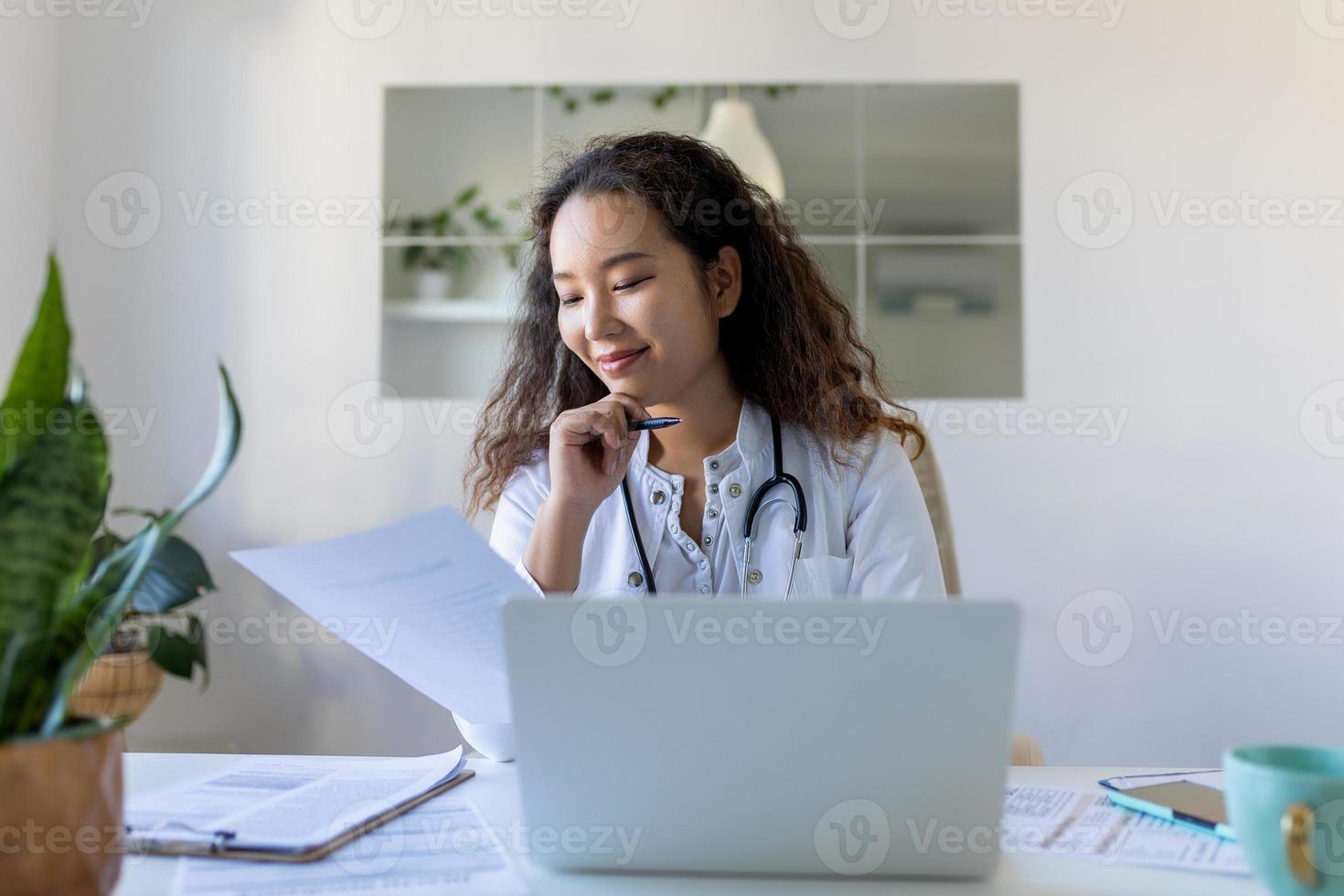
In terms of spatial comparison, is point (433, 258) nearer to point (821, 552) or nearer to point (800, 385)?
point (800, 385)

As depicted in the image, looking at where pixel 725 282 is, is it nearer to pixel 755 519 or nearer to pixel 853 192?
pixel 755 519

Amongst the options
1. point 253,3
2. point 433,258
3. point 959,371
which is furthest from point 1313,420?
point 253,3

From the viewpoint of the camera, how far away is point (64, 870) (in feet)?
2.12

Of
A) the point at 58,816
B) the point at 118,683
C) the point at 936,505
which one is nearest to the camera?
the point at 58,816

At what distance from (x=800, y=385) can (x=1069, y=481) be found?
1.61 metres

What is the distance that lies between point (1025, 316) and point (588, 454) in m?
1.91

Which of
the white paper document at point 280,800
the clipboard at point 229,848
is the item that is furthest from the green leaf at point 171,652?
the clipboard at point 229,848

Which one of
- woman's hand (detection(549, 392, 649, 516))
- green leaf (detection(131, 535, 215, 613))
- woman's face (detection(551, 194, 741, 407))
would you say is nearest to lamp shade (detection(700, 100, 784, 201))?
woman's face (detection(551, 194, 741, 407))

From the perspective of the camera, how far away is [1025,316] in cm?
316

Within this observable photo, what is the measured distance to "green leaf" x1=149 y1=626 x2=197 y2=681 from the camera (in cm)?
281

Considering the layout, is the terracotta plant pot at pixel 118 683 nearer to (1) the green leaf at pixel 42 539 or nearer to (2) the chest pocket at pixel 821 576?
(2) the chest pocket at pixel 821 576

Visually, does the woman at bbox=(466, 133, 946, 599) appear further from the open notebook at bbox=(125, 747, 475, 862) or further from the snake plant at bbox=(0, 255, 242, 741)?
the snake plant at bbox=(0, 255, 242, 741)

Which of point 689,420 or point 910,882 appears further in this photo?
point 689,420

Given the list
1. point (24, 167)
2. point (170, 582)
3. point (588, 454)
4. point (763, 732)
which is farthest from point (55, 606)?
point (24, 167)
